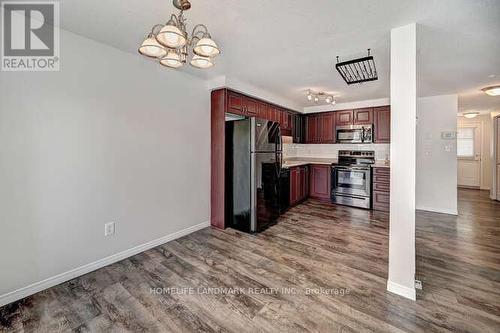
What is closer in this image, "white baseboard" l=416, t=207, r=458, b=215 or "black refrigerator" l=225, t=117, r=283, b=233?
"black refrigerator" l=225, t=117, r=283, b=233

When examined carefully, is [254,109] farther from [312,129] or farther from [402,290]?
[402,290]

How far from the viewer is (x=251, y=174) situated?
327cm

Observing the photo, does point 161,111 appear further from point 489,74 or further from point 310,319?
point 489,74

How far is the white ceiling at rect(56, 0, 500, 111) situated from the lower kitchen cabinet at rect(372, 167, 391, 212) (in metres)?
1.88

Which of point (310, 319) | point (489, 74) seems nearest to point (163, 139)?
point (310, 319)

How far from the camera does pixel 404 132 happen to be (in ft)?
5.98

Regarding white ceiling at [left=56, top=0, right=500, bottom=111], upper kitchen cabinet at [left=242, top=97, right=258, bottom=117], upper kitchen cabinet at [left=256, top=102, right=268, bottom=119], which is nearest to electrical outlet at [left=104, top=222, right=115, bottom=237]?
white ceiling at [left=56, top=0, right=500, bottom=111]

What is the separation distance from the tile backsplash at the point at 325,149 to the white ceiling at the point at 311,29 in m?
2.05

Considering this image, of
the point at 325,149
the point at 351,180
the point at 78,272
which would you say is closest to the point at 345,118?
the point at 325,149

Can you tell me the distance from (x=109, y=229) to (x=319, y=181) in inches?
169

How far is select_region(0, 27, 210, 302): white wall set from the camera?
6.02 ft

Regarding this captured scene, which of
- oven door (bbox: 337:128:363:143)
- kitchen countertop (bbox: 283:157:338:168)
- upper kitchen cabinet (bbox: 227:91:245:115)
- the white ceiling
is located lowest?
kitchen countertop (bbox: 283:157:338:168)

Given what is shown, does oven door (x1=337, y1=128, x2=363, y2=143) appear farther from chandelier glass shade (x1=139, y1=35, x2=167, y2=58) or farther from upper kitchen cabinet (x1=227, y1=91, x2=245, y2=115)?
chandelier glass shade (x1=139, y1=35, x2=167, y2=58)

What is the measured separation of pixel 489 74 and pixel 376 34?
2.43 metres
